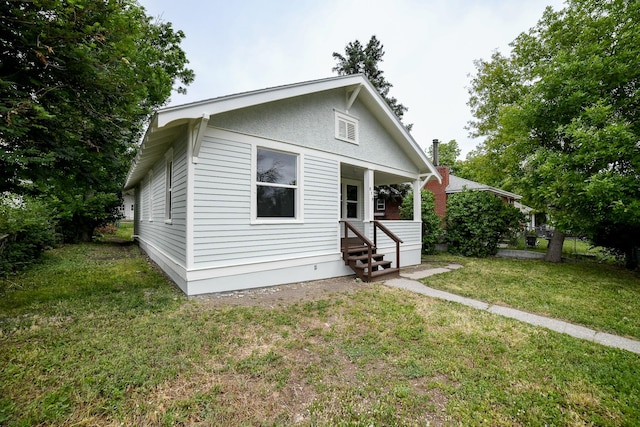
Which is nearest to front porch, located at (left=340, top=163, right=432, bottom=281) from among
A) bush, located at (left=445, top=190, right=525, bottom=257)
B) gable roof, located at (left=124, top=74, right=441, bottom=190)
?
gable roof, located at (left=124, top=74, right=441, bottom=190)

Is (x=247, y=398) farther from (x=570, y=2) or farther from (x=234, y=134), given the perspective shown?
(x=570, y=2)

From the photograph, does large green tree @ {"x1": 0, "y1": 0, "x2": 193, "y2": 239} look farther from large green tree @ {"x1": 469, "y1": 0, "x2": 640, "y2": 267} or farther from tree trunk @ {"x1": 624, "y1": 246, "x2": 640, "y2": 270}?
tree trunk @ {"x1": 624, "y1": 246, "x2": 640, "y2": 270}

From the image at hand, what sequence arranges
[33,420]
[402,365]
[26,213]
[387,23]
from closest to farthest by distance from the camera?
[33,420]
[402,365]
[26,213]
[387,23]

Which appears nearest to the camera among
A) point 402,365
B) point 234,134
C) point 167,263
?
point 402,365

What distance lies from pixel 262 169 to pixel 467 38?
12.3m

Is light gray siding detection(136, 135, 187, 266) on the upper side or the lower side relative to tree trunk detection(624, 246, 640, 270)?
upper

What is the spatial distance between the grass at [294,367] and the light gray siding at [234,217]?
3.60ft

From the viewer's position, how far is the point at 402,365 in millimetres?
2832

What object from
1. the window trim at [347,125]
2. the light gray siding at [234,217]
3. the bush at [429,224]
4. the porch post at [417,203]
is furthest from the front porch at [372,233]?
the bush at [429,224]

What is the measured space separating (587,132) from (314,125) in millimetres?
7086

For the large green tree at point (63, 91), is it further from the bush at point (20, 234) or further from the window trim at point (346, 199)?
the window trim at point (346, 199)

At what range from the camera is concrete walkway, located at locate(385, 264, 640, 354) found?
138 inches

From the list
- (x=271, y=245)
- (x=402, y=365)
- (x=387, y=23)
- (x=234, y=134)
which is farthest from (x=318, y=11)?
(x=402, y=365)

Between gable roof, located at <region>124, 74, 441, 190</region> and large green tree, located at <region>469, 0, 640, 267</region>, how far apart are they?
3.35 meters
